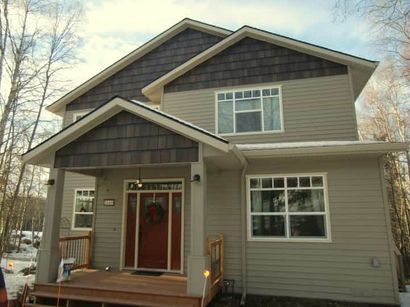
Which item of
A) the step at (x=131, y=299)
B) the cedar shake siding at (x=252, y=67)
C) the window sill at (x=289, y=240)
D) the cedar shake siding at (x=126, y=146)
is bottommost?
the step at (x=131, y=299)

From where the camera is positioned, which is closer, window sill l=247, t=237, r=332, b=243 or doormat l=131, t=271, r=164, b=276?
window sill l=247, t=237, r=332, b=243

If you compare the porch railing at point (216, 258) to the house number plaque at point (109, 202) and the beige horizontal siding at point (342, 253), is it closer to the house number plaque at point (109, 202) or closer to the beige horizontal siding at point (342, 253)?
the beige horizontal siding at point (342, 253)

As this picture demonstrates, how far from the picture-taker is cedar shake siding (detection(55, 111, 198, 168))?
5.95 meters

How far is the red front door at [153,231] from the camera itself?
7980mm

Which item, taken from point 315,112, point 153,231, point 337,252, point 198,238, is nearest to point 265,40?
point 315,112

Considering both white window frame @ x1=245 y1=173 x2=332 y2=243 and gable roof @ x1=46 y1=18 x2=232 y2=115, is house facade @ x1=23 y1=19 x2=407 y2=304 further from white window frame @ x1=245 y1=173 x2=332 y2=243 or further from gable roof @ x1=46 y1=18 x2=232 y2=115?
gable roof @ x1=46 y1=18 x2=232 y2=115

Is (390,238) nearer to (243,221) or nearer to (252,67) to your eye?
(243,221)

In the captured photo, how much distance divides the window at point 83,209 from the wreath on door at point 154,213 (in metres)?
2.12

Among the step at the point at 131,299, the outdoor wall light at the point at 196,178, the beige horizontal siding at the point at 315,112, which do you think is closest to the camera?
the step at the point at 131,299

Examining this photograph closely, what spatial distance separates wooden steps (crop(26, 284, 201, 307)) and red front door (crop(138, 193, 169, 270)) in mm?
2232

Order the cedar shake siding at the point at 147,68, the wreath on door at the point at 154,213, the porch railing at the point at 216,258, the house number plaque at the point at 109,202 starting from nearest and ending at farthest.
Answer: the porch railing at the point at 216,258
the wreath on door at the point at 154,213
the house number plaque at the point at 109,202
the cedar shake siding at the point at 147,68

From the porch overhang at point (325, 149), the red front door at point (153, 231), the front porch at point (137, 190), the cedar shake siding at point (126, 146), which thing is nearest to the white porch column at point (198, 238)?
the front porch at point (137, 190)

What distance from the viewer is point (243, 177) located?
7.50m

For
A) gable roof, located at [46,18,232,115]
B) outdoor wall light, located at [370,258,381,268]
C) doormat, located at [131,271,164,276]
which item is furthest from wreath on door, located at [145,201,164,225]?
gable roof, located at [46,18,232,115]
